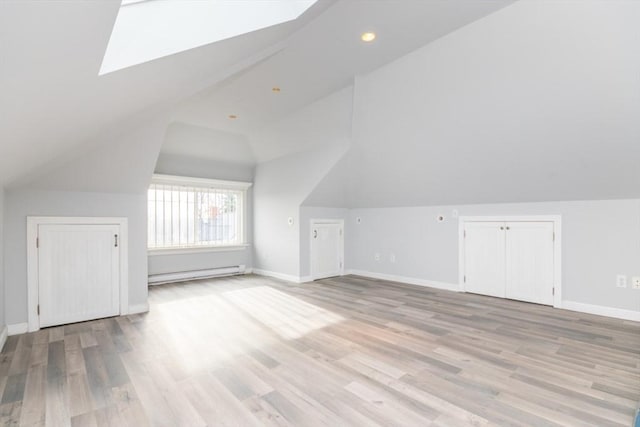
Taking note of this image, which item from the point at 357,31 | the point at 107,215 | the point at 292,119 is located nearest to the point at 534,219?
the point at 357,31

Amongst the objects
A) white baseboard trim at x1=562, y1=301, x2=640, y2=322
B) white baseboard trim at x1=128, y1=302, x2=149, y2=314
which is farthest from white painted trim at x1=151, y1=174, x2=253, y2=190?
white baseboard trim at x1=562, y1=301, x2=640, y2=322

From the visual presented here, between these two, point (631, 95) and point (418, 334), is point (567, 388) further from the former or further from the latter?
point (631, 95)

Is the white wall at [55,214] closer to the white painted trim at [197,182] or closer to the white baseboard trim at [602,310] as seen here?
the white painted trim at [197,182]

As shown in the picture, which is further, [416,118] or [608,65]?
[416,118]

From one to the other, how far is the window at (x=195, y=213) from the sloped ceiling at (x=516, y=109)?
9.95 ft

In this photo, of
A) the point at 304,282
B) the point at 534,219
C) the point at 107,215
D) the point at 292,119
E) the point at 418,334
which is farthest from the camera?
the point at 304,282

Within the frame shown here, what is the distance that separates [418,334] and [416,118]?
2.61 m

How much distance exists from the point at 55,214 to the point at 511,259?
5.87 m

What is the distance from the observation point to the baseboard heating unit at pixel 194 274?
5.66m

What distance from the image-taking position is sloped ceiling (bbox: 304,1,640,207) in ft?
8.55

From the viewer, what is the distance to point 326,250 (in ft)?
20.8

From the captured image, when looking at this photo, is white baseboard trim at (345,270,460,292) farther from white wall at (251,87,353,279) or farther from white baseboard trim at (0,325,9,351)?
white baseboard trim at (0,325,9,351)

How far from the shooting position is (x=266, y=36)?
215cm

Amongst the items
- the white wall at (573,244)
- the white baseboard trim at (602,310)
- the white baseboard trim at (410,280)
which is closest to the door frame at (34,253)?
the white baseboard trim at (410,280)
